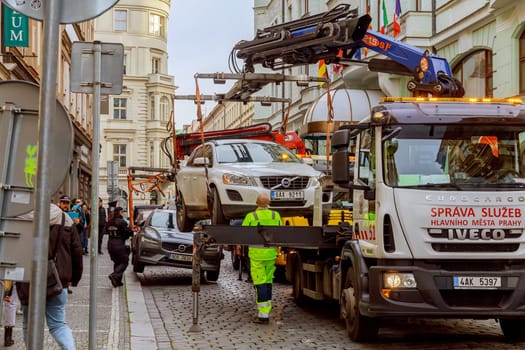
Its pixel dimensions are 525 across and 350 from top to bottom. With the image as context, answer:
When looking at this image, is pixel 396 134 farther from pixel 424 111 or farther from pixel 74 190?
pixel 74 190

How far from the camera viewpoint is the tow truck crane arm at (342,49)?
43.7 feet

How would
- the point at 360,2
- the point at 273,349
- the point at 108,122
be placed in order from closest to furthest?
the point at 273,349 < the point at 360,2 < the point at 108,122

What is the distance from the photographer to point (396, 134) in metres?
9.91

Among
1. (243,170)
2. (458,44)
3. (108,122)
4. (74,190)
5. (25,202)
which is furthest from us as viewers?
(108,122)

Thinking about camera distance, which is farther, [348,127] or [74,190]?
[74,190]

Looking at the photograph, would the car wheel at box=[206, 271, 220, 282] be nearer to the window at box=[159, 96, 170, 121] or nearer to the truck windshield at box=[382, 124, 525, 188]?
the truck windshield at box=[382, 124, 525, 188]

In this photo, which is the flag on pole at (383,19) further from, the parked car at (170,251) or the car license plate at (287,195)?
the car license plate at (287,195)

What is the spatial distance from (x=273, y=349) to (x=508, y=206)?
303 cm

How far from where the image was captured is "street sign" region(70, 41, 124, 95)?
28.1 feet

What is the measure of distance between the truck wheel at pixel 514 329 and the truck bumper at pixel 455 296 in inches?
53.5

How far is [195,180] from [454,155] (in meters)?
6.07

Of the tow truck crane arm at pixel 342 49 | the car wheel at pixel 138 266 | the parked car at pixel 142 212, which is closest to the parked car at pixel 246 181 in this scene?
the tow truck crane arm at pixel 342 49

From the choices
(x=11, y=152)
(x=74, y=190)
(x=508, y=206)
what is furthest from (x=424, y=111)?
(x=74, y=190)

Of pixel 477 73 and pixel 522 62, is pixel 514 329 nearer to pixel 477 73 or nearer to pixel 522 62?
pixel 522 62
